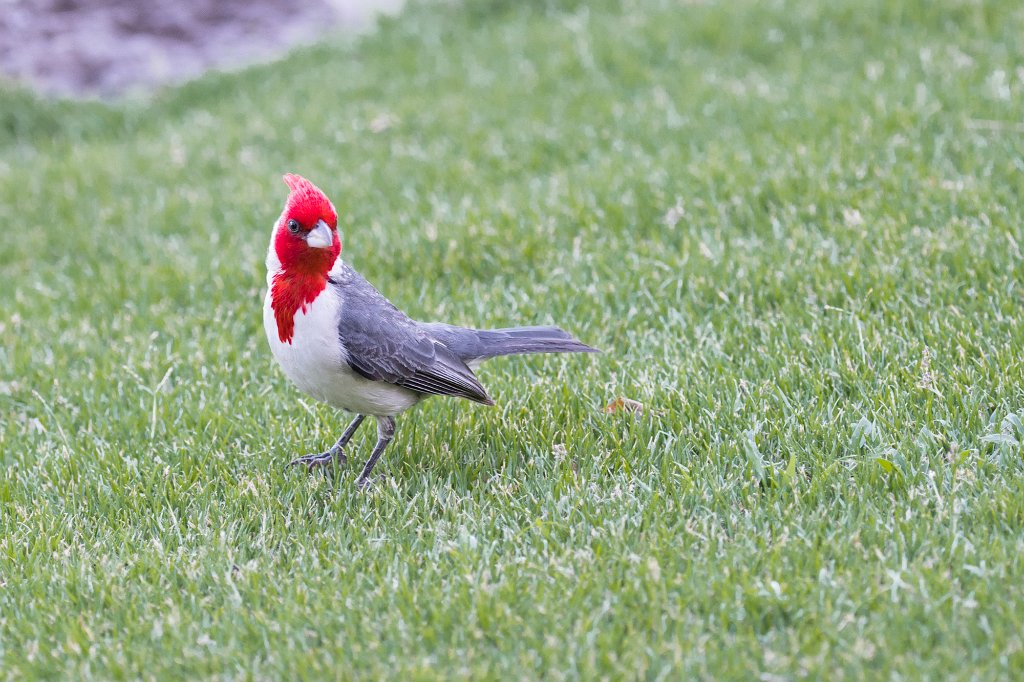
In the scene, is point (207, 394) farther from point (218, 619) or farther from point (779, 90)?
point (779, 90)

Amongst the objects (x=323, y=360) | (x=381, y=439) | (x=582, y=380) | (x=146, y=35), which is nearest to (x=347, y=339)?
(x=323, y=360)

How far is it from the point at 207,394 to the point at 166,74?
711cm

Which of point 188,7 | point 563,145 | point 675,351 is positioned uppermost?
point 188,7

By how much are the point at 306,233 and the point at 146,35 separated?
923 cm

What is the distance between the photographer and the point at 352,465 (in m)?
4.55

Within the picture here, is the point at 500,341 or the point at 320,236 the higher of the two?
the point at 320,236

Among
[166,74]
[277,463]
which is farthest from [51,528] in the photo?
[166,74]

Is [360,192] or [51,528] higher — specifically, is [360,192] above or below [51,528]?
above

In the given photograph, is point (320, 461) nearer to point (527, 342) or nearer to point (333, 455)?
point (333, 455)

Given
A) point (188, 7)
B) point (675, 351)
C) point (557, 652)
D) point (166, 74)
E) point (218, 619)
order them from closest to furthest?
1. point (557, 652)
2. point (218, 619)
3. point (675, 351)
4. point (166, 74)
5. point (188, 7)

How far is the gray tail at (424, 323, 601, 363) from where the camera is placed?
445cm

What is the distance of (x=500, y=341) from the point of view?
4512 mm

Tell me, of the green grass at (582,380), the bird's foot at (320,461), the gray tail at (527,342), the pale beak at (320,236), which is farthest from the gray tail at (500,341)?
the pale beak at (320,236)

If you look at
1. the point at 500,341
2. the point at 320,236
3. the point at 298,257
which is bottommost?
the point at 500,341
